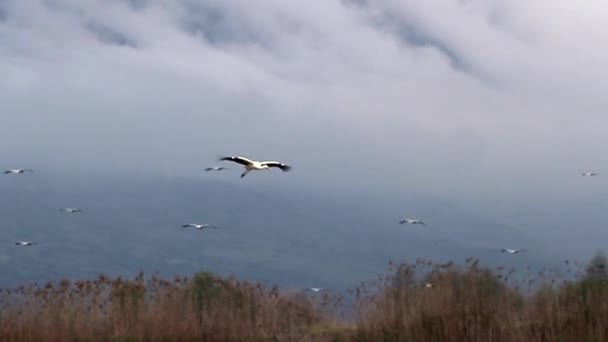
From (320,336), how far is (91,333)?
3.79m

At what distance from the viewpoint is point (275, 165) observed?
57.6 ft

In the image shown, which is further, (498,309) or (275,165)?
(275,165)

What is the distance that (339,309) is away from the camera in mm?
18094

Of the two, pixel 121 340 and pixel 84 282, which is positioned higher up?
pixel 84 282

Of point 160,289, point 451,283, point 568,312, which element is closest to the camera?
point 568,312

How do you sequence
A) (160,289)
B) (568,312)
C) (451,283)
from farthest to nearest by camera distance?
(160,289)
(451,283)
(568,312)

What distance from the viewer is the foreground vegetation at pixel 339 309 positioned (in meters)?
15.8

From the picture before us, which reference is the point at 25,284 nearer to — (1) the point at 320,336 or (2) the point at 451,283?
(1) the point at 320,336

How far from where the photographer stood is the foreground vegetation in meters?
15.8

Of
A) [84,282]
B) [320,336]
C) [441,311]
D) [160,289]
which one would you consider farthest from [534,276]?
[84,282]

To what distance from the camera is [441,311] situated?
16.2 metres

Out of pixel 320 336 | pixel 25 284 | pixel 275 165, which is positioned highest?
pixel 275 165

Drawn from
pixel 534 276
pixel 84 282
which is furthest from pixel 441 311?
pixel 84 282

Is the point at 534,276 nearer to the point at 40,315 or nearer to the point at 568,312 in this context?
the point at 568,312
